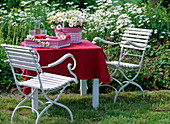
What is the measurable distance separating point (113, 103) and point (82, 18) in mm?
1284

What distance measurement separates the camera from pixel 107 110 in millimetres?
4090

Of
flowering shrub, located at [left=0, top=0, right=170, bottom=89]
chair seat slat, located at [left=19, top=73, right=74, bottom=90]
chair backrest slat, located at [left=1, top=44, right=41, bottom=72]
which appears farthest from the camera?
flowering shrub, located at [left=0, top=0, right=170, bottom=89]

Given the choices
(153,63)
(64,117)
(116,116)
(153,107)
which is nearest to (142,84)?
(153,63)

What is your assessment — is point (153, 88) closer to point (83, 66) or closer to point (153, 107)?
point (153, 107)

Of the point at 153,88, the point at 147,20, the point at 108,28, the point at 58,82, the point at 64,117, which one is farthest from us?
the point at 147,20

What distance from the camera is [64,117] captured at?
152 inches

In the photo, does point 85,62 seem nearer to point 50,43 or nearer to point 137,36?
point 50,43

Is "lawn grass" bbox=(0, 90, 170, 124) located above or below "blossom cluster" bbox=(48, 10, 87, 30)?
below

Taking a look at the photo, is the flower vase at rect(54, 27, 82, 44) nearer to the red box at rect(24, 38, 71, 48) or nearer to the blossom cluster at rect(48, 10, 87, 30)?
the blossom cluster at rect(48, 10, 87, 30)

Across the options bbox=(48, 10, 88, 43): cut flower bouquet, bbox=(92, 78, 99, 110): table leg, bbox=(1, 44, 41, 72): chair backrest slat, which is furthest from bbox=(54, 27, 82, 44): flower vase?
bbox=(1, 44, 41, 72): chair backrest slat

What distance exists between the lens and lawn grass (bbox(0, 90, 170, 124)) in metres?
3.74

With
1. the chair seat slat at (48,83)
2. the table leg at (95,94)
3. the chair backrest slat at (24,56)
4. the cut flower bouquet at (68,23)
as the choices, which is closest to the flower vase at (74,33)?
the cut flower bouquet at (68,23)

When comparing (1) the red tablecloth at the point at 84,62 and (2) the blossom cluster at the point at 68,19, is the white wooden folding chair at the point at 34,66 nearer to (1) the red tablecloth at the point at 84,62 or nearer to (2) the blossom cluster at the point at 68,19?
(1) the red tablecloth at the point at 84,62

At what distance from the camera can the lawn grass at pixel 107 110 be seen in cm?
374
